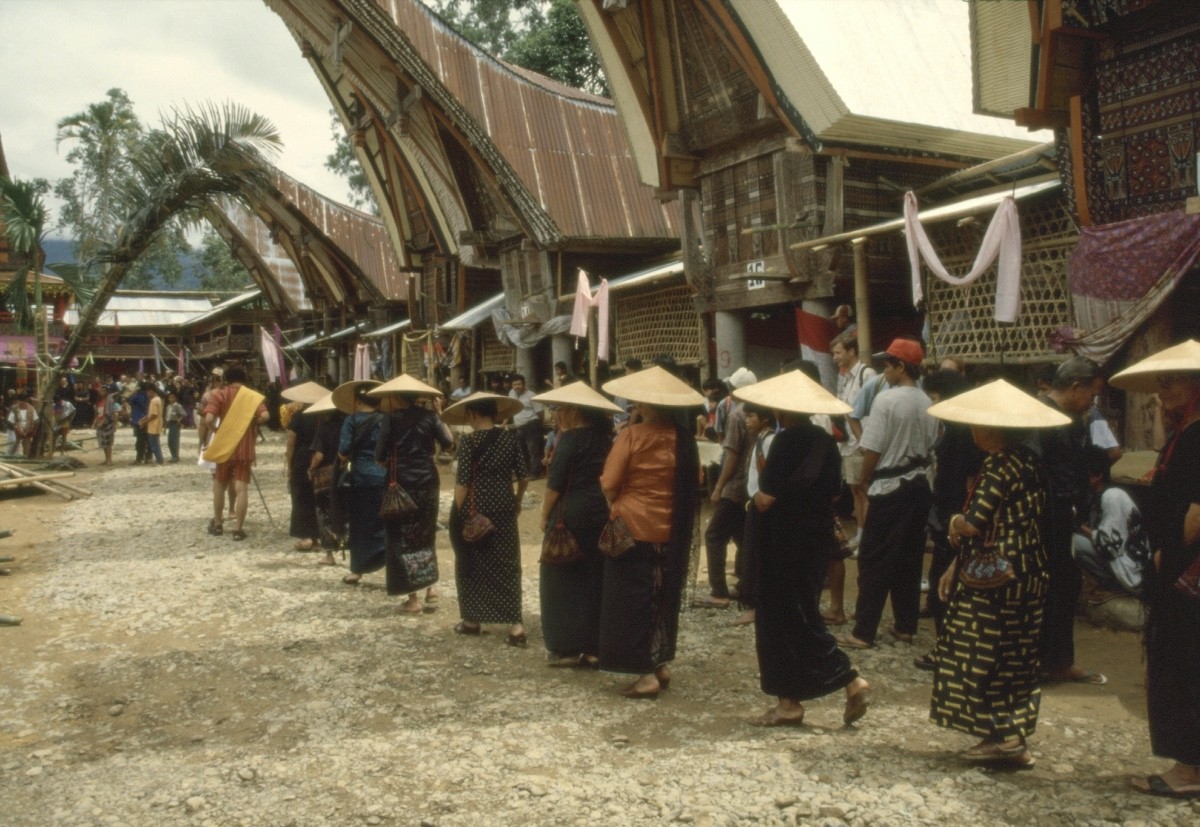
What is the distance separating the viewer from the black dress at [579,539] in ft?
17.5

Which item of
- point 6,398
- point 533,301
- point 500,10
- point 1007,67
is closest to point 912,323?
point 1007,67

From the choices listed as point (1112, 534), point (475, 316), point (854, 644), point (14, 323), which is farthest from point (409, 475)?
point (14, 323)

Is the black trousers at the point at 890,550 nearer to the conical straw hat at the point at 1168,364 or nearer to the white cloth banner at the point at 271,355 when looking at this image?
the conical straw hat at the point at 1168,364

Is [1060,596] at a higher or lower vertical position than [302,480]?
lower

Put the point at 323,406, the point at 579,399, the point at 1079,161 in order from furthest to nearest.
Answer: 1. the point at 323,406
2. the point at 1079,161
3. the point at 579,399

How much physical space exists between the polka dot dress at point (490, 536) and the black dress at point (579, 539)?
678mm

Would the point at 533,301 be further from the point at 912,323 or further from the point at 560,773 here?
the point at 560,773

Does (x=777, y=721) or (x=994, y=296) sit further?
(x=994, y=296)

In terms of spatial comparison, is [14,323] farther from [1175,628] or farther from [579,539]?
[1175,628]

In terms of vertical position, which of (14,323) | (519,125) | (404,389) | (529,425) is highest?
(519,125)

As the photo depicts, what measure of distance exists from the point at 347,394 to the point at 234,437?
8.94ft

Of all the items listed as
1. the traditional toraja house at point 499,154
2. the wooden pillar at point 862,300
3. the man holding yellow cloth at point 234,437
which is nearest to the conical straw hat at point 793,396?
the wooden pillar at point 862,300

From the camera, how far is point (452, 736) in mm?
4348

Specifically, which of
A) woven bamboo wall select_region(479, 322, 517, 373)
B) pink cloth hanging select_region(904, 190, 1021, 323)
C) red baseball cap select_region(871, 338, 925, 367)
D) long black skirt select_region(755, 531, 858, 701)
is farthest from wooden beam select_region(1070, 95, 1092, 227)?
woven bamboo wall select_region(479, 322, 517, 373)
